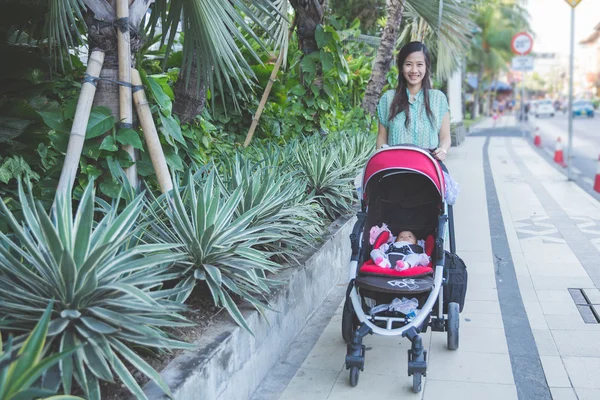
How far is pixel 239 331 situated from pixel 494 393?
1546mm

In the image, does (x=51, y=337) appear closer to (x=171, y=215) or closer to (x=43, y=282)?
(x=43, y=282)

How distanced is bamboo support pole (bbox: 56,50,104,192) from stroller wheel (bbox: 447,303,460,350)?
8.41 feet

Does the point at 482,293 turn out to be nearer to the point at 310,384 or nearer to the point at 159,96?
the point at 310,384

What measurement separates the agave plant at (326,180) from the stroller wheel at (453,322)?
8.02ft

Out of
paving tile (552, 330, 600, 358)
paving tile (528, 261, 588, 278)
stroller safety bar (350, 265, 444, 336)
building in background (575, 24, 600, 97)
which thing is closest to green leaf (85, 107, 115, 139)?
stroller safety bar (350, 265, 444, 336)

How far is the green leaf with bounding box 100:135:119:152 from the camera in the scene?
4.17 meters

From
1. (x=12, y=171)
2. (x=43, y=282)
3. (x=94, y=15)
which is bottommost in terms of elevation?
(x=43, y=282)

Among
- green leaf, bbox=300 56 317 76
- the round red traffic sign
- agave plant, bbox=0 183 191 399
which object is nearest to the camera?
agave plant, bbox=0 183 191 399

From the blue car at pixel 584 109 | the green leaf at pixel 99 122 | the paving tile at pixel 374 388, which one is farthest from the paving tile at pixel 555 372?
the blue car at pixel 584 109

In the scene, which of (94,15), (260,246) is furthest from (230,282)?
(94,15)

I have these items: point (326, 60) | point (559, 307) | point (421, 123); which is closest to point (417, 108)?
point (421, 123)

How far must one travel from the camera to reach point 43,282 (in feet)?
9.43

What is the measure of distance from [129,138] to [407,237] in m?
2.03

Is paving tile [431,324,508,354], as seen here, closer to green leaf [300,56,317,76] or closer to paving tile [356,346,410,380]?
paving tile [356,346,410,380]
